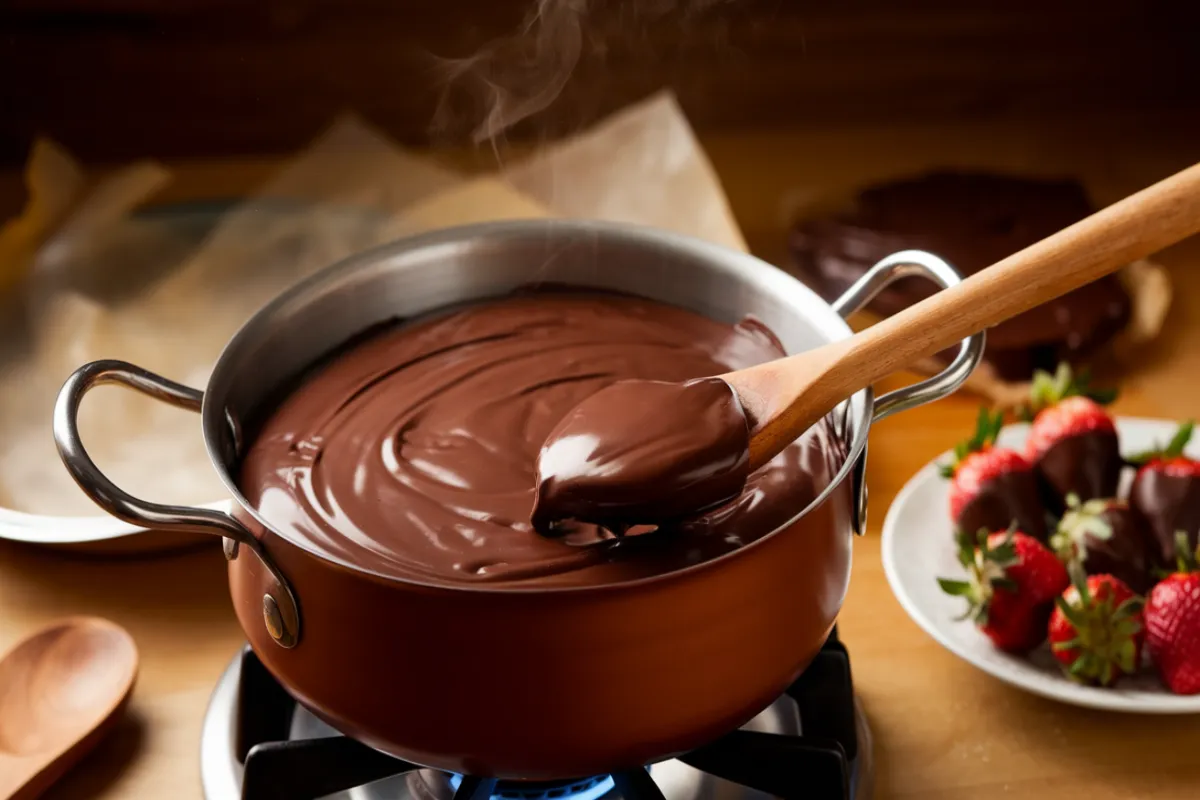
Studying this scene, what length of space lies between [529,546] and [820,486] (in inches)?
8.8

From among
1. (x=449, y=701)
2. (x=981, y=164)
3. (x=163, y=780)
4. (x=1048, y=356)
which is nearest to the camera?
(x=449, y=701)

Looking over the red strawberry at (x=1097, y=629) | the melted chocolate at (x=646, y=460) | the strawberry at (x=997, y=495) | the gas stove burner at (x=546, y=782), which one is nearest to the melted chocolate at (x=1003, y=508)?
the strawberry at (x=997, y=495)

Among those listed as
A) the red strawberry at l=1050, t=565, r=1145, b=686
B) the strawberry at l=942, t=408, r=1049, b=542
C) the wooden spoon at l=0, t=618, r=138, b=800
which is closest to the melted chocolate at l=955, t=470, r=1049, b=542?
the strawberry at l=942, t=408, r=1049, b=542

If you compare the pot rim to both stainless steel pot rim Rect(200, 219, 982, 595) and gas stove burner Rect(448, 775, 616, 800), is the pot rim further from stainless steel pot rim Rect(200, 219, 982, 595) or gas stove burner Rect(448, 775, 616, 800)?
gas stove burner Rect(448, 775, 616, 800)

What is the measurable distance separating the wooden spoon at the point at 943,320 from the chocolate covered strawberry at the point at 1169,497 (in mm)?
299

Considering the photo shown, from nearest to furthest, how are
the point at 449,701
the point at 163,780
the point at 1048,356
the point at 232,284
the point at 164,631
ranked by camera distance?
the point at 449,701, the point at 163,780, the point at 164,631, the point at 1048,356, the point at 232,284

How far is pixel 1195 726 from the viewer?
41.1 inches

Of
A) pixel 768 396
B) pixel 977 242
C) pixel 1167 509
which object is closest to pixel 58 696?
pixel 768 396

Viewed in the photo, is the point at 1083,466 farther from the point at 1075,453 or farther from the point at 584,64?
the point at 584,64

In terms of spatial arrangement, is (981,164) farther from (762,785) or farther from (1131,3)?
(762,785)

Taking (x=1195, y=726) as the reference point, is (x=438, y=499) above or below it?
above

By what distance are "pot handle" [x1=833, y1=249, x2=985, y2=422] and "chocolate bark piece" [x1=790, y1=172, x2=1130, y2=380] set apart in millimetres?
405

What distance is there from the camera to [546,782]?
944 millimetres

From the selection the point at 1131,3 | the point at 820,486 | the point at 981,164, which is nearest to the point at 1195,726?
the point at 820,486
